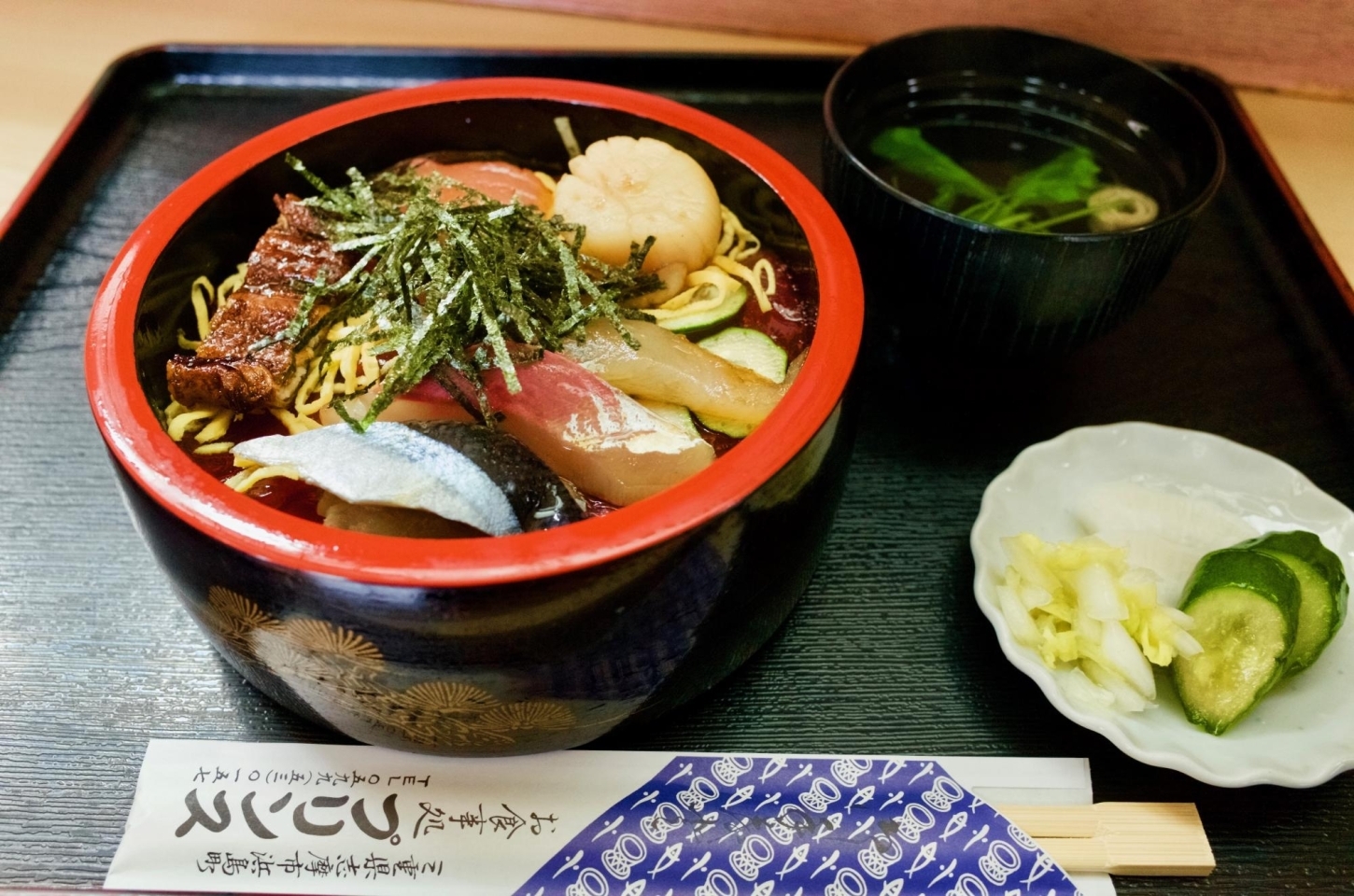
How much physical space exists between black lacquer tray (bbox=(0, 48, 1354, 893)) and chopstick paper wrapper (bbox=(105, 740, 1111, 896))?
5 cm

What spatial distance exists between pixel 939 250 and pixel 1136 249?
0.29 metres

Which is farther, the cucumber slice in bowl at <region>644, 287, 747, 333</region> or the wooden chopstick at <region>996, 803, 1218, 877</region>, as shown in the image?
the cucumber slice in bowl at <region>644, 287, 747, 333</region>

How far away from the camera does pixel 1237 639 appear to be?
1247 millimetres

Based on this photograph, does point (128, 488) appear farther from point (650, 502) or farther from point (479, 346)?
point (650, 502)

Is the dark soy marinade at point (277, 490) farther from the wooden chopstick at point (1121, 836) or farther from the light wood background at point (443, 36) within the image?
the light wood background at point (443, 36)

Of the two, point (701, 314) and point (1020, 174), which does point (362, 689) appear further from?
point (1020, 174)

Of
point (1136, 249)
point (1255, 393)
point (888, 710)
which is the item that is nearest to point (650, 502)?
point (888, 710)

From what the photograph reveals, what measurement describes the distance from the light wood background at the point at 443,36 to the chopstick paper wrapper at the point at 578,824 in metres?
1.66

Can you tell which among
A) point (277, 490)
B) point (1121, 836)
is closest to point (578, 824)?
point (277, 490)

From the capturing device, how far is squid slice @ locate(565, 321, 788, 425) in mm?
1283

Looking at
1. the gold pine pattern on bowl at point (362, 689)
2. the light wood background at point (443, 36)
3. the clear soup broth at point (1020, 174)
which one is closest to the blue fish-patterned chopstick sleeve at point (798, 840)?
the gold pine pattern on bowl at point (362, 689)

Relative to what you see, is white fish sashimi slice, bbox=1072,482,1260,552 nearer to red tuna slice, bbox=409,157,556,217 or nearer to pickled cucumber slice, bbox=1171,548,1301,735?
pickled cucumber slice, bbox=1171,548,1301,735

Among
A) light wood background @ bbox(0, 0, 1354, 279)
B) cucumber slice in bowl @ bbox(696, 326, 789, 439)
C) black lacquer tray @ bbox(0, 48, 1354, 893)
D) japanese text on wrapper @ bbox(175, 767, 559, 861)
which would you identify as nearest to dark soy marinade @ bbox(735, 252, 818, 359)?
cucumber slice in bowl @ bbox(696, 326, 789, 439)

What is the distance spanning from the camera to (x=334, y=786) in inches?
46.9
